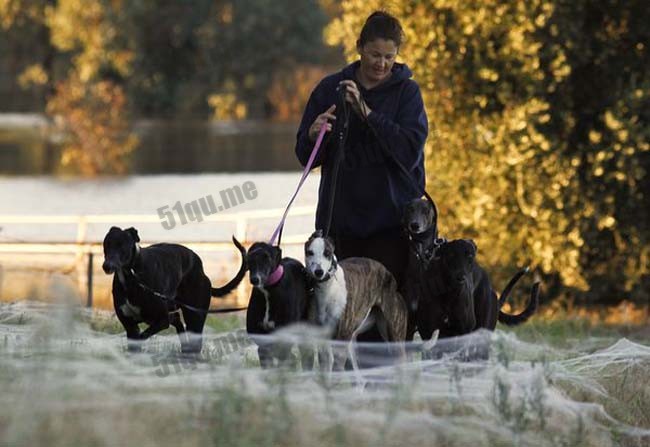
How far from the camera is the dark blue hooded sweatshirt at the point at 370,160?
8.17 meters

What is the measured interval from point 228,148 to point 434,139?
30563mm

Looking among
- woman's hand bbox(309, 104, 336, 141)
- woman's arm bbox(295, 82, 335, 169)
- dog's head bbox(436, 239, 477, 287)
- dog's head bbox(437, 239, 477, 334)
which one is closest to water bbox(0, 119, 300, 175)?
woman's arm bbox(295, 82, 335, 169)

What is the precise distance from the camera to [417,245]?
8281mm

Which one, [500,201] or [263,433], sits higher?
[500,201]

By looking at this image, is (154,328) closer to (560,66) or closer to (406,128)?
(406,128)

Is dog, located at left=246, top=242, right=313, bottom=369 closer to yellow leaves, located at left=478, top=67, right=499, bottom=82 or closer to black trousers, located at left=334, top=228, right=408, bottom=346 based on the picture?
black trousers, located at left=334, top=228, right=408, bottom=346

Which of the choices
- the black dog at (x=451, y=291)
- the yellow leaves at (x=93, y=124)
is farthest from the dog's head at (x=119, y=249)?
the yellow leaves at (x=93, y=124)

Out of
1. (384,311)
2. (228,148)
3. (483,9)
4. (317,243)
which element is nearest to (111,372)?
(317,243)

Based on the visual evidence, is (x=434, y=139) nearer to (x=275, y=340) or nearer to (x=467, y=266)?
(x=467, y=266)

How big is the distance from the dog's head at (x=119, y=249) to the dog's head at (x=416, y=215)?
153 cm

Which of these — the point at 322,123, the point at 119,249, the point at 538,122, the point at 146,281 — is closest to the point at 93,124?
the point at 538,122

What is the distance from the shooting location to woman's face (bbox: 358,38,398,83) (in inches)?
311

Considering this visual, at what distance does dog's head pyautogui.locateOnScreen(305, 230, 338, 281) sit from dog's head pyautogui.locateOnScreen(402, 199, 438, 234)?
30.8 inches

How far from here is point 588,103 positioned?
1611 cm
